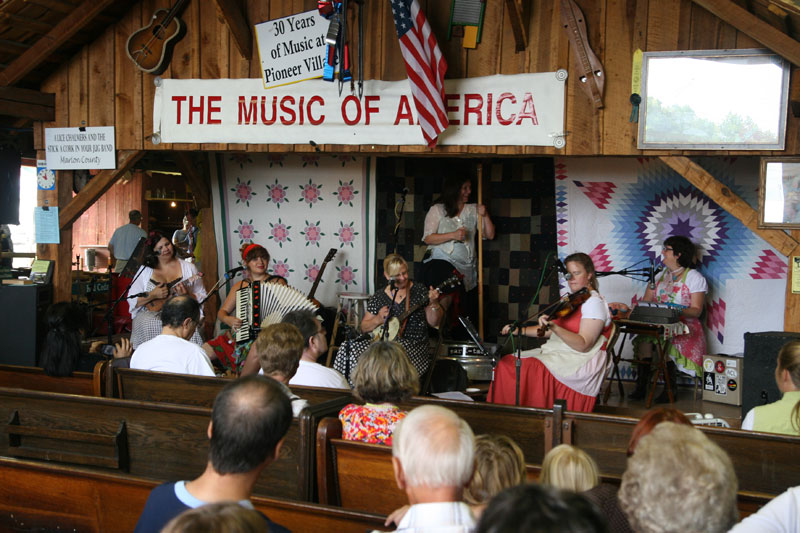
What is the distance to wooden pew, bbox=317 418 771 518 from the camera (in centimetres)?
270

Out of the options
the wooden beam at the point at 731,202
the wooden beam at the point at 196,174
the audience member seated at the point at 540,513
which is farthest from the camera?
the wooden beam at the point at 196,174

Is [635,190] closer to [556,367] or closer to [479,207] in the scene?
[479,207]

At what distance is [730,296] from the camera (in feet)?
20.7

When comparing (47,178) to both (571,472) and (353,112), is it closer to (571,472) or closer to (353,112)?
(353,112)

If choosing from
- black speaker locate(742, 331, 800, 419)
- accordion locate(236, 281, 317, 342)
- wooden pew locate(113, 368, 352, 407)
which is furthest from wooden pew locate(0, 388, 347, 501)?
black speaker locate(742, 331, 800, 419)

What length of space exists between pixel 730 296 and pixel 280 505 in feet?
16.3

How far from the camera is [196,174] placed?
766cm

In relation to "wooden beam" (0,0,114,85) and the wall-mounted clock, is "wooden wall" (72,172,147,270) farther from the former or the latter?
"wooden beam" (0,0,114,85)

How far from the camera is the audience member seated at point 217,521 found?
1.24 metres

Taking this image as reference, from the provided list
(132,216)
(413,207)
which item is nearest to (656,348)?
(413,207)

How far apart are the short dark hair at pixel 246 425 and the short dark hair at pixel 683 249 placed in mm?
4866

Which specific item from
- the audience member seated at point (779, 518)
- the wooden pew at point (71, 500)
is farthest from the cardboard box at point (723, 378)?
the wooden pew at point (71, 500)

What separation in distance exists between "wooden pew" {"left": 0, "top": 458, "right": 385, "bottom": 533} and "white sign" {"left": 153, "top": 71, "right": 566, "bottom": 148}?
3.45m

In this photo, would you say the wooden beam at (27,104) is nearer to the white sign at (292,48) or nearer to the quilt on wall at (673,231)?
the white sign at (292,48)
